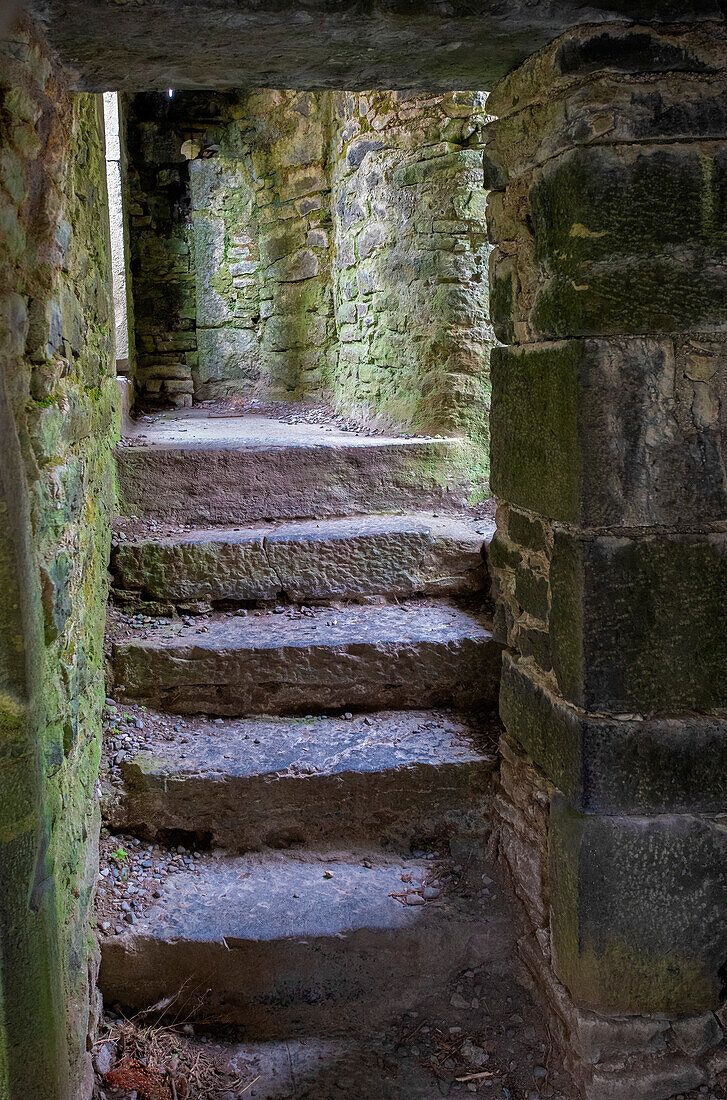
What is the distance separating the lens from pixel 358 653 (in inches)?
115

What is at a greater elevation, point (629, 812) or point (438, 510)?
point (438, 510)

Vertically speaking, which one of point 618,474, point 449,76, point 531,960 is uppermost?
point 449,76

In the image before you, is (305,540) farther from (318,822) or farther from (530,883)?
(530,883)

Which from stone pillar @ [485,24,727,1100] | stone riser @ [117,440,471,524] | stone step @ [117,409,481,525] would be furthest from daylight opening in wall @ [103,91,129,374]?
stone pillar @ [485,24,727,1100]

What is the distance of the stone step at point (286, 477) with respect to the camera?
356 centimetres

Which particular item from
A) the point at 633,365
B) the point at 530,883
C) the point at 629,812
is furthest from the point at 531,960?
the point at 633,365

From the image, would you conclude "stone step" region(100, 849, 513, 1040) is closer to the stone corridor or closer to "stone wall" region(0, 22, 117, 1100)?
the stone corridor

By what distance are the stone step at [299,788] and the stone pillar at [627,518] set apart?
437 millimetres

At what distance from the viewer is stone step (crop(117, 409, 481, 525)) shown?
3557 mm

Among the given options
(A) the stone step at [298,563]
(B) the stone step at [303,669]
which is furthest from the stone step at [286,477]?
(B) the stone step at [303,669]

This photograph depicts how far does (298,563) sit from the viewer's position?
3322 millimetres

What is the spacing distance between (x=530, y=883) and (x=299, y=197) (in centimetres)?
440

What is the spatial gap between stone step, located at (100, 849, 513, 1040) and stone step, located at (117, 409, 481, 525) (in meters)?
1.57

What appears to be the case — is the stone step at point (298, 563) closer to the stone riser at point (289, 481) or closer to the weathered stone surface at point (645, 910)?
the stone riser at point (289, 481)
